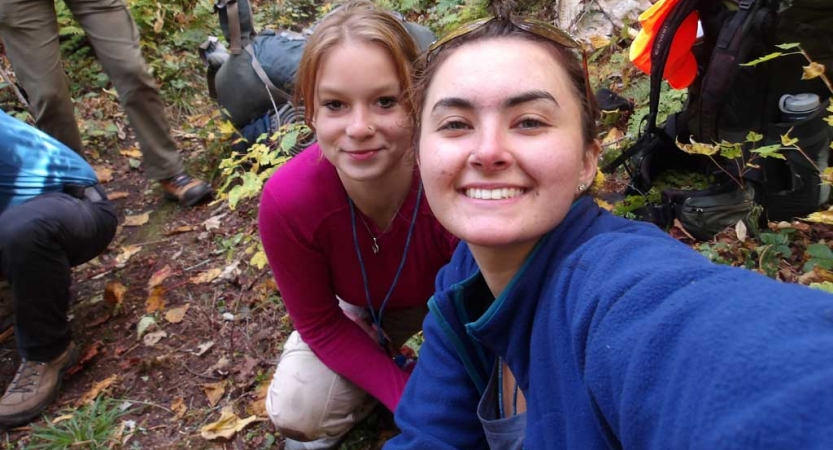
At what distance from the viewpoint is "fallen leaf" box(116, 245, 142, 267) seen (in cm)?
400

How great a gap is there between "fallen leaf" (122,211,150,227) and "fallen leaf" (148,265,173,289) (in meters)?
0.76

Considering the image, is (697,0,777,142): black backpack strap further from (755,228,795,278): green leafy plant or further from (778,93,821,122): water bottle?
(755,228,795,278): green leafy plant

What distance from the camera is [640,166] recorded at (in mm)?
3266

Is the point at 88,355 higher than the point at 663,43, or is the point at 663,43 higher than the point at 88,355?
the point at 663,43

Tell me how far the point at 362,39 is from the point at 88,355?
2.61 metres

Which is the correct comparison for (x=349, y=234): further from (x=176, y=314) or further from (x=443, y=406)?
(x=176, y=314)

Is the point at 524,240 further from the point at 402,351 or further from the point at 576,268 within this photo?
the point at 402,351

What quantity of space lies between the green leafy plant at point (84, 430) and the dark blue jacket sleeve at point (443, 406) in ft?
6.47

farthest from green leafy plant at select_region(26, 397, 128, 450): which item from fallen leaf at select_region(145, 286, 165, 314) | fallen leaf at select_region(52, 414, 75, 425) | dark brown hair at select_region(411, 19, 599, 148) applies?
dark brown hair at select_region(411, 19, 599, 148)

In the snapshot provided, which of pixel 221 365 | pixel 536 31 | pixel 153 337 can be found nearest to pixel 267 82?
pixel 153 337

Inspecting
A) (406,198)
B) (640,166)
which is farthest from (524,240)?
(640,166)

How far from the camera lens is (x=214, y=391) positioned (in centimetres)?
297

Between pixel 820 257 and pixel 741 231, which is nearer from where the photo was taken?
pixel 820 257

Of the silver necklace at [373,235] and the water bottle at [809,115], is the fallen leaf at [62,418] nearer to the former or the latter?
the silver necklace at [373,235]
